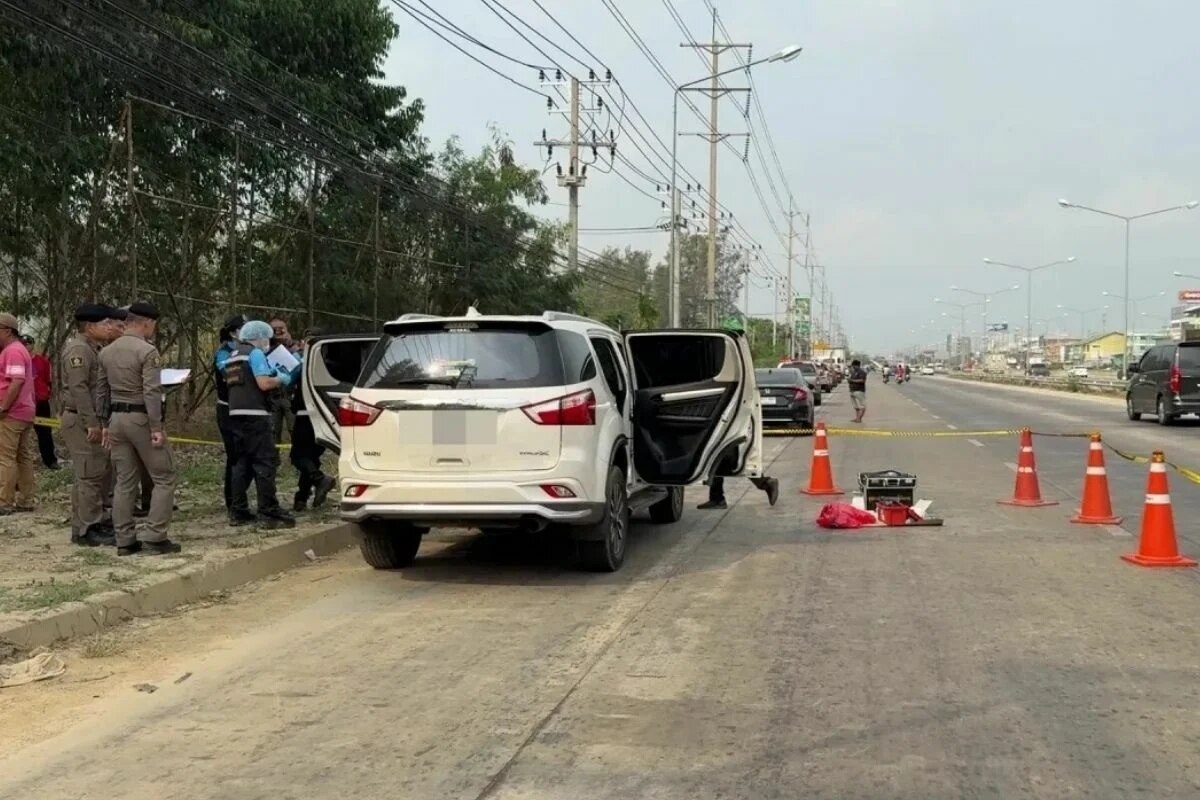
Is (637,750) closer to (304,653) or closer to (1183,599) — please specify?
(304,653)

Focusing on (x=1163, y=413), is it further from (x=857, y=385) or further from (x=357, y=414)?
(x=357, y=414)

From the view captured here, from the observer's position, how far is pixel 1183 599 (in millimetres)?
7359

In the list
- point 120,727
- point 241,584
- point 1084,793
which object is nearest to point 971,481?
point 241,584

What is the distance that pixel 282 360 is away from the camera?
31.3 feet

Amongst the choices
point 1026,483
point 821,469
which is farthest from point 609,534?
point 1026,483

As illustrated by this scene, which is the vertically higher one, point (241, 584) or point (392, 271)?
point (392, 271)

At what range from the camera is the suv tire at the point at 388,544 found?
813 centimetres

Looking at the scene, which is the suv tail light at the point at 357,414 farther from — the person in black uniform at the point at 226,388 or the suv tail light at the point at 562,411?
the person in black uniform at the point at 226,388

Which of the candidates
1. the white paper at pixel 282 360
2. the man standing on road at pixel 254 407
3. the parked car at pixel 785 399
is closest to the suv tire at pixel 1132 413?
the parked car at pixel 785 399

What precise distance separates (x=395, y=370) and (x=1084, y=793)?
5.03 metres

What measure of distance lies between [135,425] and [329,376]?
2683 mm

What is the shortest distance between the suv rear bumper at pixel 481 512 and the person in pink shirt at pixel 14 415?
4.30m

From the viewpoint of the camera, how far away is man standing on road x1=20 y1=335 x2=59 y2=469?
487 inches

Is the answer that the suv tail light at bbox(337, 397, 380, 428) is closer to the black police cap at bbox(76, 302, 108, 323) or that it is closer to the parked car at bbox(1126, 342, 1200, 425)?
the black police cap at bbox(76, 302, 108, 323)
